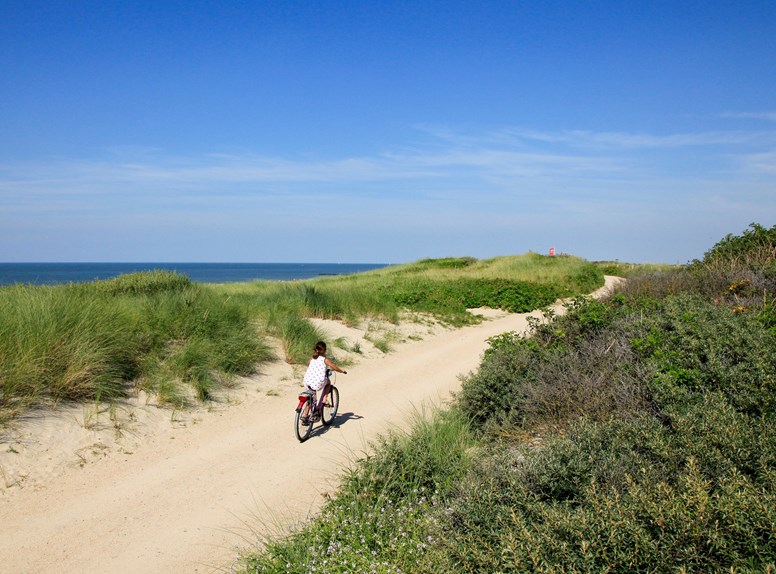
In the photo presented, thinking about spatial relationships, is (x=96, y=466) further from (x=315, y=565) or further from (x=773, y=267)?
(x=773, y=267)

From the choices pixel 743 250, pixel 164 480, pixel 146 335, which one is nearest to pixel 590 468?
pixel 164 480

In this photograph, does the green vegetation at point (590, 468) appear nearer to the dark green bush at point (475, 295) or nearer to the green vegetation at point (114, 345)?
the green vegetation at point (114, 345)

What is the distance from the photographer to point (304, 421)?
8.00 meters

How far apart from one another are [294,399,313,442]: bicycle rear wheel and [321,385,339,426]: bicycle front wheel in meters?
0.40

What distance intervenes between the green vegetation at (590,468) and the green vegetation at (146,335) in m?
4.41

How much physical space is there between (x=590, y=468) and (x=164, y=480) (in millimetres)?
4847

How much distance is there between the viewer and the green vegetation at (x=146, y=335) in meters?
7.93

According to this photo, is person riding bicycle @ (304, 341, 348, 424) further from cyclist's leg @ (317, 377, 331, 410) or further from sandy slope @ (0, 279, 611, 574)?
sandy slope @ (0, 279, 611, 574)

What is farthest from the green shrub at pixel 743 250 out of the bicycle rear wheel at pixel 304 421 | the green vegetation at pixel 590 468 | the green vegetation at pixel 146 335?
the bicycle rear wheel at pixel 304 421

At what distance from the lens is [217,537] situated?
17.7 ft

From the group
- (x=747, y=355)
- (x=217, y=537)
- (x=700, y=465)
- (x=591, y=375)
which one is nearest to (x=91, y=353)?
(x=217, y=537)

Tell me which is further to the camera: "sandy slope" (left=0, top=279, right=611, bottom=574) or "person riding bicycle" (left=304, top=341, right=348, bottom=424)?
"person riding bicycle" (left=304, top=341, right=348, bottom=424)

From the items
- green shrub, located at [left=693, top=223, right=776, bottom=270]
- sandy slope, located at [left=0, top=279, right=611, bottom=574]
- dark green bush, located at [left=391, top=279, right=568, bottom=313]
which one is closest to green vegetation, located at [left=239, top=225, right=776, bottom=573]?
sandy slope, located at [left=0, top=279, right=611, bottom=574]

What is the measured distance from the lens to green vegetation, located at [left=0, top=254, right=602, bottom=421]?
7.93 metres
